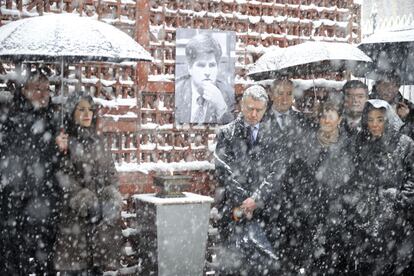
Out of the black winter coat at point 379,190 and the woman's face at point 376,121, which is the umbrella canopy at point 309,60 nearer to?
the woman's face at point 376,121

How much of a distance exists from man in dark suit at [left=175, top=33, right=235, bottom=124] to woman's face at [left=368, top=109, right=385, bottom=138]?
98.8 inches

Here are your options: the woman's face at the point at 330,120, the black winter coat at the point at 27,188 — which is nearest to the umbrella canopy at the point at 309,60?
the woman's face at the point at 330,120

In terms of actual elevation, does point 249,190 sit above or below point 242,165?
below

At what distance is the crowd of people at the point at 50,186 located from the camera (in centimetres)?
567

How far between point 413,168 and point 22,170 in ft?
12.6

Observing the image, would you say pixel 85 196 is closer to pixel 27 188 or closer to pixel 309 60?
pixel 27 188

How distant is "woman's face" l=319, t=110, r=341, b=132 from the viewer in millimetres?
5688

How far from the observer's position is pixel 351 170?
571cm

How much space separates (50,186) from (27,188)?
219mm

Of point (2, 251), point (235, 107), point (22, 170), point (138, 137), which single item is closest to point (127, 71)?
point (138, 137)

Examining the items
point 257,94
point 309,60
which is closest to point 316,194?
point 257,94

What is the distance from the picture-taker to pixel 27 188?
223 inches

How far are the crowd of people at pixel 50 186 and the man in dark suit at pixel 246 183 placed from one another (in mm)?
1142

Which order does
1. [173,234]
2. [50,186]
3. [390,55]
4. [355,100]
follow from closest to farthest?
[50,186], [355,100], [173,234], [390,55]
